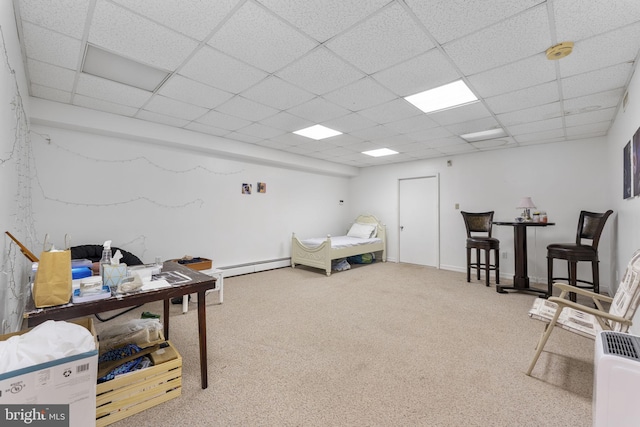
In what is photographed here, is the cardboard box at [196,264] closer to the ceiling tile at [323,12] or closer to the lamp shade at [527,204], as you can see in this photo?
the ceiling tile at [323,12]

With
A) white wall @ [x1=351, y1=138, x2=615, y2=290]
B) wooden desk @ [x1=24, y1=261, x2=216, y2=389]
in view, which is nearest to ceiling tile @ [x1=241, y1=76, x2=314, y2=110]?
wooden desk @ [x1=24, y1=261, x2=216, y2=389]

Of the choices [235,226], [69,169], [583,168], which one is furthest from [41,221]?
[583,168]

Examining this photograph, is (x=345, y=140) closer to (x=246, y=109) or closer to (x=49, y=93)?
(x=246, y=109)

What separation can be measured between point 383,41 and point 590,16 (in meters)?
1.27

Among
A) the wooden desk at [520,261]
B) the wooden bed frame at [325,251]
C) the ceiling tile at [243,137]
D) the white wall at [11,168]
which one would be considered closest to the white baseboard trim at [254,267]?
the wooden bed frame at [325,251]

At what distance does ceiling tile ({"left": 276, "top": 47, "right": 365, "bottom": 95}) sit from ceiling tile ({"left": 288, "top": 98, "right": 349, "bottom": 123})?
0.32 metres

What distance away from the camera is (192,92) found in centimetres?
285

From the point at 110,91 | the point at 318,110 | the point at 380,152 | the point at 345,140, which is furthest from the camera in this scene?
the point at 380,152

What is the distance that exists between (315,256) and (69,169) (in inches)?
151

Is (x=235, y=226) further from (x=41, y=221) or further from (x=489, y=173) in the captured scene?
(x=489, y=173)

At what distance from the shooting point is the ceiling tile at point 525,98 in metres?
2.68

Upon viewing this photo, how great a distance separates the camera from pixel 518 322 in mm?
2924

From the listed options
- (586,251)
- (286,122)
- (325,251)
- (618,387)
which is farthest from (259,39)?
(586,251)

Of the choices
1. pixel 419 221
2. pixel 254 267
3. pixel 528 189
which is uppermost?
pixel 528 189
